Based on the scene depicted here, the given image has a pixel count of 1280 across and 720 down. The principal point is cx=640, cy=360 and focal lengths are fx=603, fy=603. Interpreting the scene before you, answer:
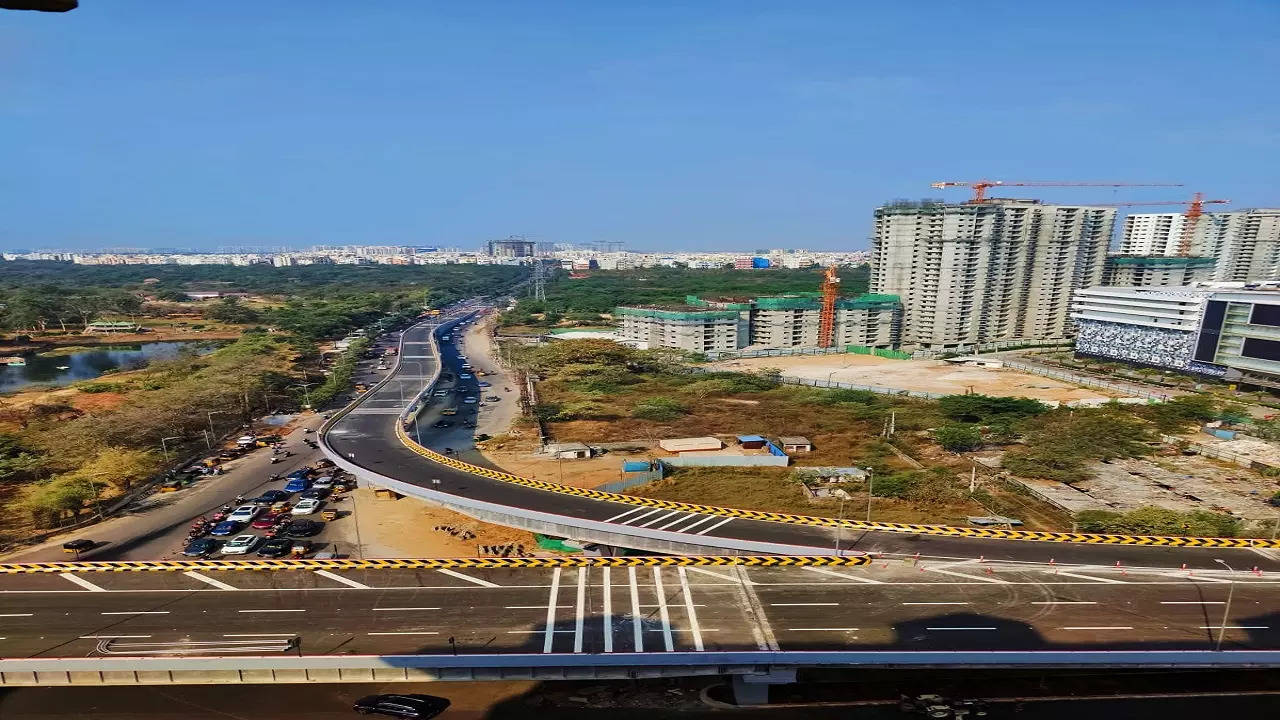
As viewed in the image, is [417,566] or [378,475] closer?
[417,566]

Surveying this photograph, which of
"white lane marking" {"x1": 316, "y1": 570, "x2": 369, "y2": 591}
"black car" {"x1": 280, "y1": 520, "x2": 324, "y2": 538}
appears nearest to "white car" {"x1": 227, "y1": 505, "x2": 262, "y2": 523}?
"black car" {"x1": 280, "y1": 520, "x2": 324, "y2": 538}

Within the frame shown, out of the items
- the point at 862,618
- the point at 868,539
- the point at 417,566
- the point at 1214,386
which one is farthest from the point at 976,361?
the point at 417,566

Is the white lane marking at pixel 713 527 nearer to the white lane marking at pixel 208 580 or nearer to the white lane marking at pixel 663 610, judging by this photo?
the white lane marking at pixel 663 610

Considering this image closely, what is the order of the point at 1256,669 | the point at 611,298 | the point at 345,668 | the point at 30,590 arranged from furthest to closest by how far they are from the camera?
1. the point at 611,298
2. the point at 30,590
3. the point at 1256,669
4. the point at 345,668

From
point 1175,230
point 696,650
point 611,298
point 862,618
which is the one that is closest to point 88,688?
point 696,650

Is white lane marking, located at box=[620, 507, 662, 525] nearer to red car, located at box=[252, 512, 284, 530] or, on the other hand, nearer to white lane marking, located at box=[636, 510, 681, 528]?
white lane marking, located at box=[636, 510, 681, 528]

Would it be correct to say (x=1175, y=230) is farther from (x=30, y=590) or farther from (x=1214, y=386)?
(x=30, y=590)

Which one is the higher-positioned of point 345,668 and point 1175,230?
point 1175,230

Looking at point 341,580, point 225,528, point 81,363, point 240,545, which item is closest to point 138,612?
point 341,580

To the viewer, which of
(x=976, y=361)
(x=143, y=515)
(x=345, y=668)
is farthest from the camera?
(x=976, y=361)
